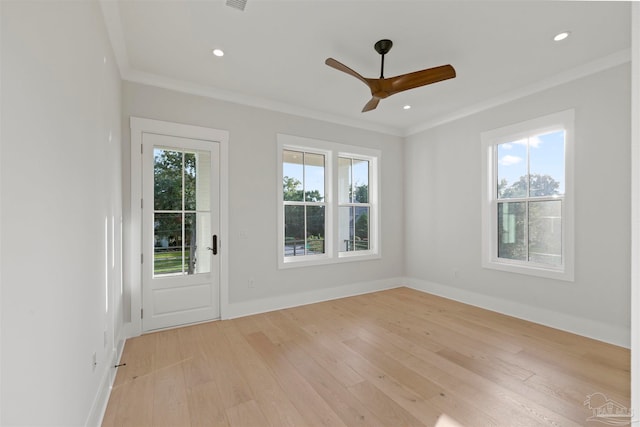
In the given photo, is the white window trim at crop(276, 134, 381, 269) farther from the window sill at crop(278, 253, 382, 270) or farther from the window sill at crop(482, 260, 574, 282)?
the window sill at crop(482, 260, 574, 282)

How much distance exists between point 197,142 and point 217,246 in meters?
1.33

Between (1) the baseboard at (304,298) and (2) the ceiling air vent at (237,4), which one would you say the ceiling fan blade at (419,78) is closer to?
(2) the ceiling air vent at (237,4)

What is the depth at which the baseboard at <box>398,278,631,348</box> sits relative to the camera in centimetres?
293

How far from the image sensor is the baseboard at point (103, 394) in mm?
1753

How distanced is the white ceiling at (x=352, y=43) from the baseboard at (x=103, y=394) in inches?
108

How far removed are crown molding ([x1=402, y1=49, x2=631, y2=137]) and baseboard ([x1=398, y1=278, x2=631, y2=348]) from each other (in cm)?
267

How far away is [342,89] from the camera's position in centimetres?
367

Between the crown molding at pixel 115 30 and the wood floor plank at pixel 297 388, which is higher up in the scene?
the crown molding at pixel 115 30

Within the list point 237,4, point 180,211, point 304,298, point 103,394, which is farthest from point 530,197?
point 103,394

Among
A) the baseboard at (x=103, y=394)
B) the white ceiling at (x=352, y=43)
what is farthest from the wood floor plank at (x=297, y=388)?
the white ceiling at (x=352, y=43)

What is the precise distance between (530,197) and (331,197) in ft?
8.82

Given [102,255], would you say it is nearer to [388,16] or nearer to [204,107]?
[204,107]

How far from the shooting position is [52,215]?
4.06 ft

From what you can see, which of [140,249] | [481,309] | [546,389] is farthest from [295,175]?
[546,389]
